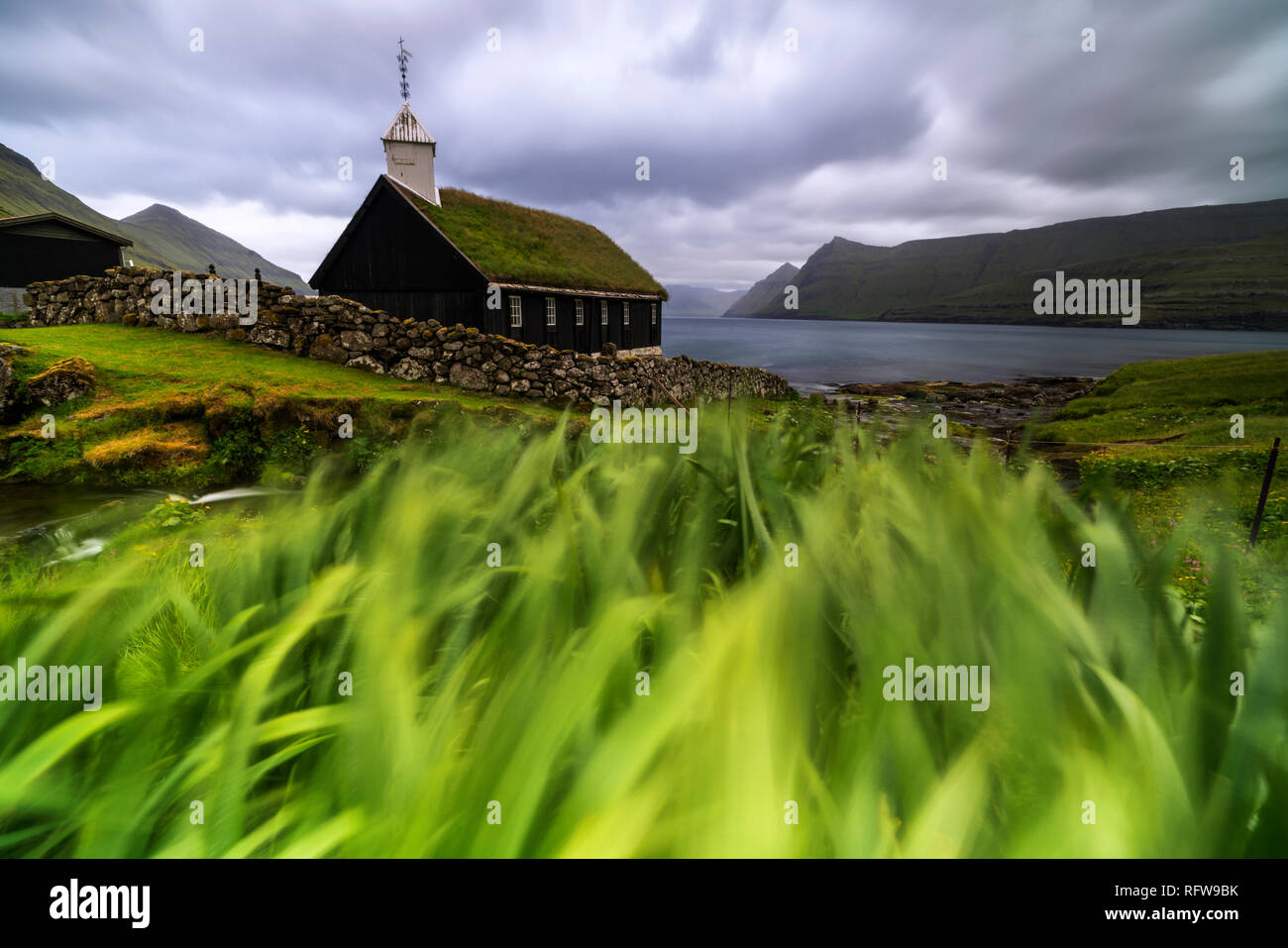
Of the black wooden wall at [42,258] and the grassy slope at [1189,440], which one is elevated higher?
the black wooden wall at [42,258]

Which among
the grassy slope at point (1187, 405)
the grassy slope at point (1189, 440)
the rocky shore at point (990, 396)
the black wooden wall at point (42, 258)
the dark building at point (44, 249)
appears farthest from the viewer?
the rocky shore at point (990, 396)

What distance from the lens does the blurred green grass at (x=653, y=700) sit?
19.3 inches

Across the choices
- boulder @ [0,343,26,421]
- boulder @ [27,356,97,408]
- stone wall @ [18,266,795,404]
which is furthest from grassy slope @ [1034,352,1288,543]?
boulder @ [0,343,26,421]

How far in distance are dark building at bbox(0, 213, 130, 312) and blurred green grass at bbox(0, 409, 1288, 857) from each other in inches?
1678

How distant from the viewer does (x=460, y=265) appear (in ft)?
81.1

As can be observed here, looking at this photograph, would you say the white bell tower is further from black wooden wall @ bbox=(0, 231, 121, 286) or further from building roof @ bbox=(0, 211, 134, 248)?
black wooden wall @ bbox=(0, 231, 121, 286)

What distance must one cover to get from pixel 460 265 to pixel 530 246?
5.52 m

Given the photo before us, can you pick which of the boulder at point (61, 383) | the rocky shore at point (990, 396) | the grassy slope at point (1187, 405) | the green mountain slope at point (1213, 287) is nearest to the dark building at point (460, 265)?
the boulder at point (61, 383)

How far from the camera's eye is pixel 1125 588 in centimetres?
74

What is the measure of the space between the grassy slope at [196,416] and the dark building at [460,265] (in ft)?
34.2

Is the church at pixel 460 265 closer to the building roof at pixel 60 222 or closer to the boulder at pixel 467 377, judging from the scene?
the boulder at pixel 467 377

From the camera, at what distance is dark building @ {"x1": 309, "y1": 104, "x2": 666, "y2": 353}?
82.0ft

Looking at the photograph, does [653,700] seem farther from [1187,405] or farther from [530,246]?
[1187,405]
